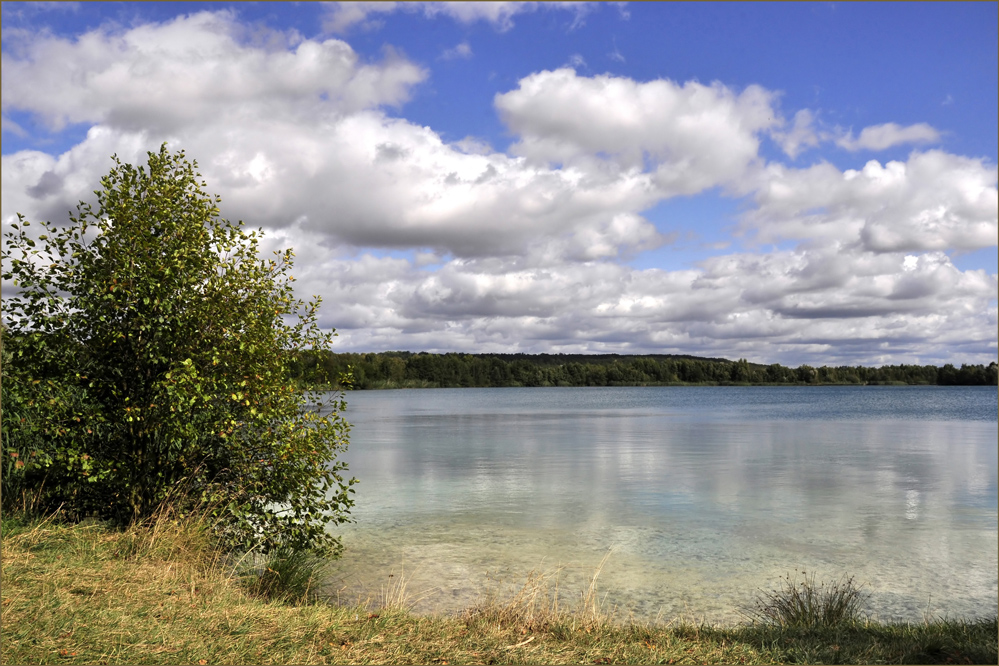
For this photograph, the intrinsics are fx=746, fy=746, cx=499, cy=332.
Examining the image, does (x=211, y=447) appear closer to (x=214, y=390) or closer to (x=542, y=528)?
(x=214, y=390)

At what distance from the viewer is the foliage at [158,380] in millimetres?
11016

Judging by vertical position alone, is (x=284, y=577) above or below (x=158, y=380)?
below

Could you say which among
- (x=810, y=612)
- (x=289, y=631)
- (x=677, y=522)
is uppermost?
(x=289, y=631)

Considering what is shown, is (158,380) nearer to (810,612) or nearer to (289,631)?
(289,631)

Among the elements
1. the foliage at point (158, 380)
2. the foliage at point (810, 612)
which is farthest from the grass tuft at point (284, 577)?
the foliage at point (810, 612)

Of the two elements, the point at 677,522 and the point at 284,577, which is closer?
the point at 284,577

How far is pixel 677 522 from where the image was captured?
1958 cm

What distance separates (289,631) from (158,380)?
480 centimetres

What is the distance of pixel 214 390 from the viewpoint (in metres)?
11.3

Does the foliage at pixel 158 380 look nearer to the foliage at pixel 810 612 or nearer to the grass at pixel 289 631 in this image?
the grass at pixel 289 631

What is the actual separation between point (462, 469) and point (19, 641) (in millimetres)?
23836

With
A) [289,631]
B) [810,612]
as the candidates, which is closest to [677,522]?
[810,612]

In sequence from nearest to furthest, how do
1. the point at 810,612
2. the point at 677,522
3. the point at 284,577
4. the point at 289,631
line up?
the point at 289,631
the point at 810,612
the point at 284,577
the point at 677,522

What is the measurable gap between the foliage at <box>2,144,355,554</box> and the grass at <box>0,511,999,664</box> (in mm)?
1547
